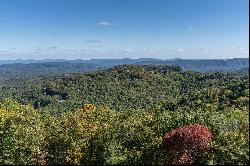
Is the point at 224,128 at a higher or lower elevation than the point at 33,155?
higher

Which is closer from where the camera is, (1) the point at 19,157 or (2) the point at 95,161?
(2) the point at 95,161

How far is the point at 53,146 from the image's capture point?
51.2 metres

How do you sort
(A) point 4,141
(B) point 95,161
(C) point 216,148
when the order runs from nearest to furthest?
(C) point 216,148
(B) point 95,161
(A) point 4,141

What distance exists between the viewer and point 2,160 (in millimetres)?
45938

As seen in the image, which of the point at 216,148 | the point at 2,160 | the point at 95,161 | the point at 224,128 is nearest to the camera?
the point at 216,148

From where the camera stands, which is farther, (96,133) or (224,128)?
(96,133)

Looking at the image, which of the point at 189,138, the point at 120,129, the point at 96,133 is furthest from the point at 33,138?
the point at 189,138

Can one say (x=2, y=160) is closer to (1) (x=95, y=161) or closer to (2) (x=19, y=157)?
(2) (x=19, y=157)

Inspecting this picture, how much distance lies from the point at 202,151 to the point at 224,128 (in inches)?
166

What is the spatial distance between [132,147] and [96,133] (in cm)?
519

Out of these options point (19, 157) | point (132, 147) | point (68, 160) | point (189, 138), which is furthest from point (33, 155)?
point (189, 138)

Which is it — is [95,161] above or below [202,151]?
below

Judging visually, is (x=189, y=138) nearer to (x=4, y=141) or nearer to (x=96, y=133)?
(x=96, y=133)

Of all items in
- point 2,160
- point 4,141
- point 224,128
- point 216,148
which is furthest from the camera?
point 4,141
